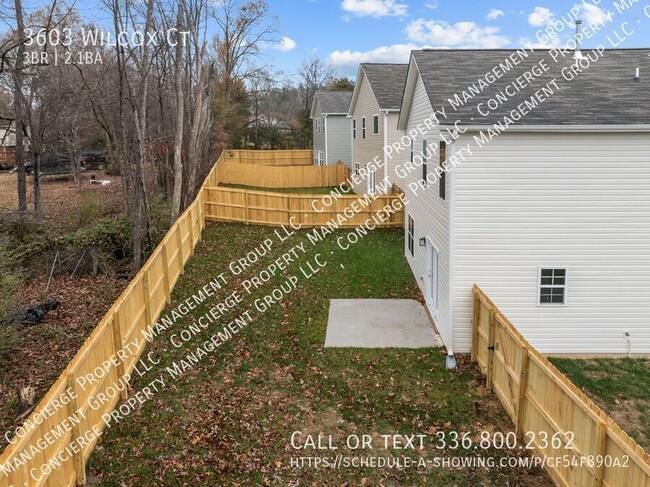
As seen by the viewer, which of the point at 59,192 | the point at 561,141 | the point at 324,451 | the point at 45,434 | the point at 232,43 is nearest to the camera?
the point at 45,434

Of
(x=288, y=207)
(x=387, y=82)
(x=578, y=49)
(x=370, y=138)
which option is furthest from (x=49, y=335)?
(x=387, y=82)

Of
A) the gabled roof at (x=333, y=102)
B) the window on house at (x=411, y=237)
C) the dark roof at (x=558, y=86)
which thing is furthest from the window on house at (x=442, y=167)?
the gabled roof at (x=333, y=102)

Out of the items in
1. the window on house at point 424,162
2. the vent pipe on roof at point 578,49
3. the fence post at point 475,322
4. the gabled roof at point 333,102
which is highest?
the gabled roof at point 333,102

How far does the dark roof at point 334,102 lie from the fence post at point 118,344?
29371 mm

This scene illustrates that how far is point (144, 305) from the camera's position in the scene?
33.6 feet

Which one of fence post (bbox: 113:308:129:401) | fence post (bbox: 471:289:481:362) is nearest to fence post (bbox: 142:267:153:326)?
fence post (bbox: 113:308:129:401)

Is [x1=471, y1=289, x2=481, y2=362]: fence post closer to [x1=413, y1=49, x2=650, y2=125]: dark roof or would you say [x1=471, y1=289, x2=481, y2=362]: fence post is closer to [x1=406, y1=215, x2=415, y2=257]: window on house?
[x1=413, y1=49, x2=650, y2=125]: dark roof

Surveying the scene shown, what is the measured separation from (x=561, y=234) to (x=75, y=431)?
9.16 meters

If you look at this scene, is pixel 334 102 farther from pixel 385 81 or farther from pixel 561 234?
pixel 561 234

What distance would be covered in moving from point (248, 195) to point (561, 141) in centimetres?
1323

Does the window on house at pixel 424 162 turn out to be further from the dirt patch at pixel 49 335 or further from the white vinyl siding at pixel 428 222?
the dirt patch at pixel 49 335

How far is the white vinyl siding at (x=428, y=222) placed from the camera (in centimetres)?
1073

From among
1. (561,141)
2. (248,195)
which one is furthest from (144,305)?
(248,195)

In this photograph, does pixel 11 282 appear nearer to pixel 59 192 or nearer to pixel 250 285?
pixel 250 285
